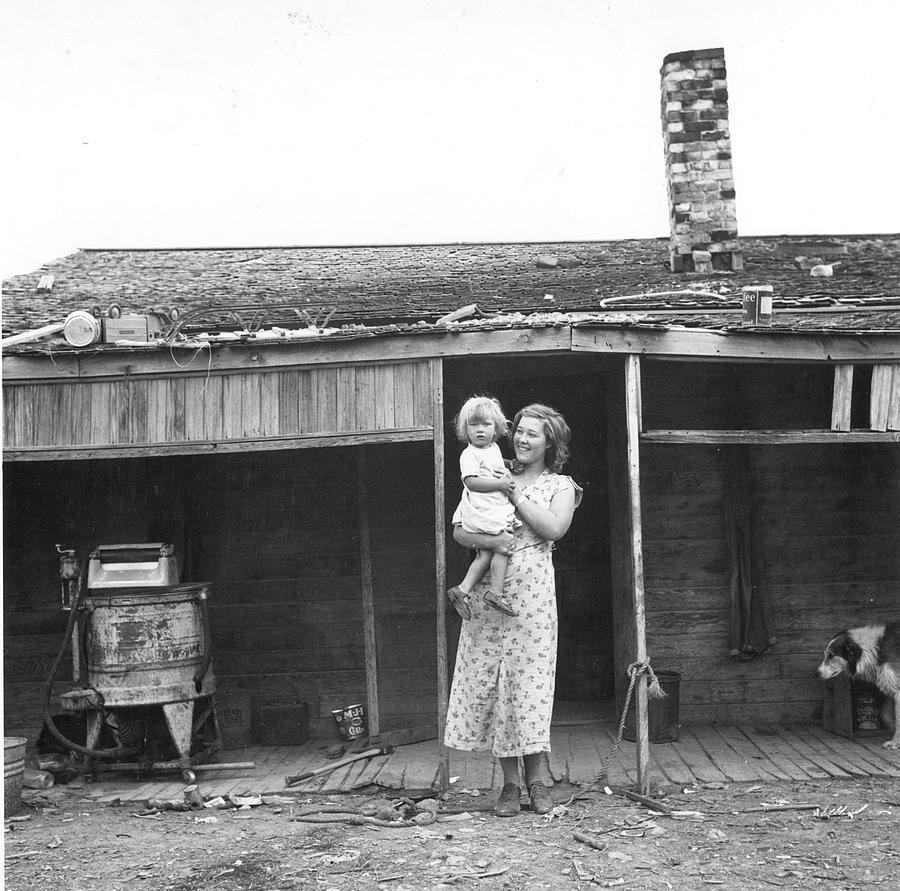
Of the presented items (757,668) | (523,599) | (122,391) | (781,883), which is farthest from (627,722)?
(122,391)

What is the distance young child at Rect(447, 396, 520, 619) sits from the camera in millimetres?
5656

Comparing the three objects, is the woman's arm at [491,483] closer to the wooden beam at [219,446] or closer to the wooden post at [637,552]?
the wooden beam at [219,446]

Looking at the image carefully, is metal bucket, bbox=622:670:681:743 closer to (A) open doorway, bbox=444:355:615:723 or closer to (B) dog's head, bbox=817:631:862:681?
(A) open doorway, bbox=444:355:615:723

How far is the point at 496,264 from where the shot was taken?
437 inches

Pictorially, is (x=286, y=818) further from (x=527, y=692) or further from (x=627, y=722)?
(x=627, y=722)

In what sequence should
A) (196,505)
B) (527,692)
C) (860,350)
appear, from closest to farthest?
1. (527,692)
2. (860,350)
3. (196,505)

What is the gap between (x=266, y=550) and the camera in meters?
8.31

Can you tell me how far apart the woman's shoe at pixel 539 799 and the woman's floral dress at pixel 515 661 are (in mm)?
261

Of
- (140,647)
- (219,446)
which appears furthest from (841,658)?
(140,647)

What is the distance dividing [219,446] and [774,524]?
4597 mm

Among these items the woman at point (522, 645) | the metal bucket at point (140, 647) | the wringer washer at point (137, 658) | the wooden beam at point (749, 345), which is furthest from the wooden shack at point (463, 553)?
the woman at point (522, 645)

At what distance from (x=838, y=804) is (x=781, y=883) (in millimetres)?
1438

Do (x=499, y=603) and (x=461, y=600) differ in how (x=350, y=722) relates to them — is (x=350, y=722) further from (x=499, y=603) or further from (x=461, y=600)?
(x=499, y=603)

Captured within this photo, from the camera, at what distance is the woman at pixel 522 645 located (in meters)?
5.69
